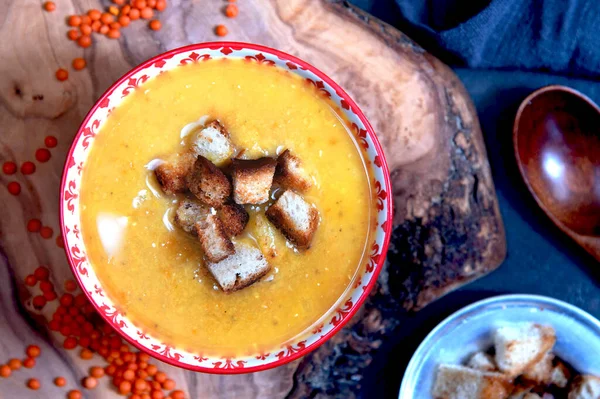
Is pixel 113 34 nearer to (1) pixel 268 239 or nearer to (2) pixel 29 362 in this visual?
(1) pixel 268 239

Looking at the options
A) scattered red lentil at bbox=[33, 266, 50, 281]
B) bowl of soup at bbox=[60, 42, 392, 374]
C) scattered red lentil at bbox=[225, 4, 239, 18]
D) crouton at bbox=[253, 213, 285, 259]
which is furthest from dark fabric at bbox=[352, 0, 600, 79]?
scattered red lentil at bbox=[33, 266, 50, 281]

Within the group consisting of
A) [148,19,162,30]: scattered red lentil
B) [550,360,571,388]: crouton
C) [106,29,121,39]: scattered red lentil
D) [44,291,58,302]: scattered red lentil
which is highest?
[148,19,162,30]: scattered red lentil

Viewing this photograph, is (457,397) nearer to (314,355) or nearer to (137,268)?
(314,355)

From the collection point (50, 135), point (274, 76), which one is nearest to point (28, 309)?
point (50, 135)

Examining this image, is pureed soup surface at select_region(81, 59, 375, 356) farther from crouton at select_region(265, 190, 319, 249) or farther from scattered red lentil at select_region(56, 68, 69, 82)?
scattered red lentil at select_region(56, 68, 69, 82)

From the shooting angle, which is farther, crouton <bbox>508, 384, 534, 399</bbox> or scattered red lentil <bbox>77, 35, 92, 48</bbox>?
crouton <bbox>508, 384, 534, 399</bbox>

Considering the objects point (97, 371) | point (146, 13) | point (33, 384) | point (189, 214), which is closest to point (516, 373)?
point (189, 214)

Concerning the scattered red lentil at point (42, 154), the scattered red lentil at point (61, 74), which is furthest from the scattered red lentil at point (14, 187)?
the scattered red lentil at point (61, 74)
